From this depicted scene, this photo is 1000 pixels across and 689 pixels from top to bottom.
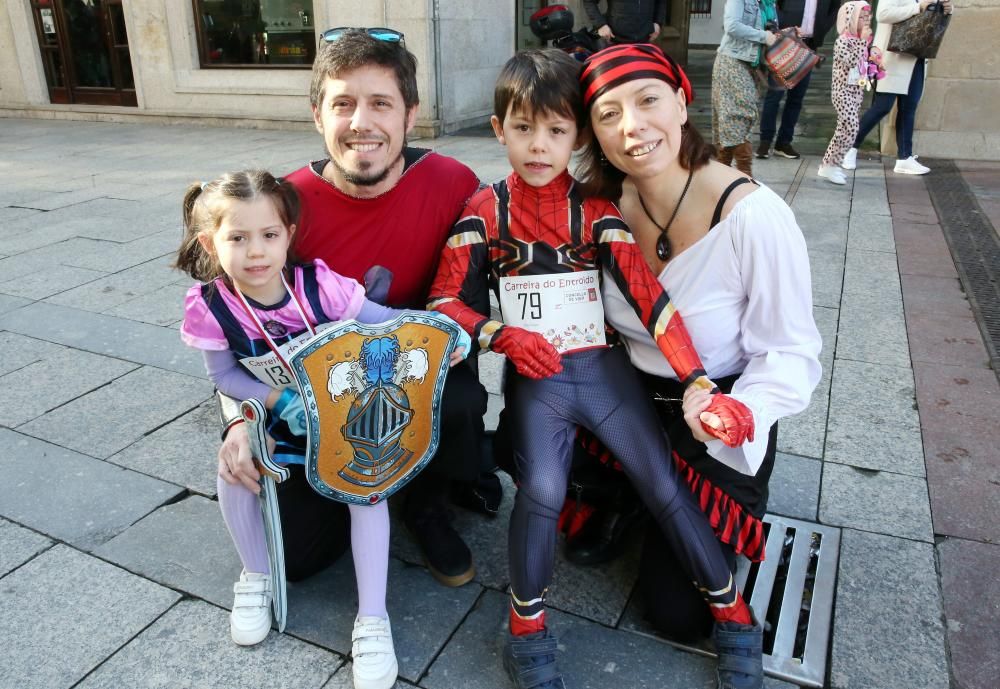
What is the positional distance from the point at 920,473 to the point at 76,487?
2884 mm

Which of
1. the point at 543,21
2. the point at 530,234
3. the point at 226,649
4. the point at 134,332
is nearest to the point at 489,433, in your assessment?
the point at 530,234

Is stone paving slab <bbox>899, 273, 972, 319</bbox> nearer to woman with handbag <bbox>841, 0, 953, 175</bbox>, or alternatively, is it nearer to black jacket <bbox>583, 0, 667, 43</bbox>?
woman with handbag <bbox>841, 0, 953, 175</bbox>

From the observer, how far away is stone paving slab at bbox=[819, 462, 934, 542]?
7.86 feet

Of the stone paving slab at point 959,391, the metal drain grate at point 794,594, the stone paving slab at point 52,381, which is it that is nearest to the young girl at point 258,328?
the metal drain grate at point 794,594

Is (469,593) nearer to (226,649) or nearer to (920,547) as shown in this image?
(226,649)

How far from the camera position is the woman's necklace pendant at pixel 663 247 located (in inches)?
83.7

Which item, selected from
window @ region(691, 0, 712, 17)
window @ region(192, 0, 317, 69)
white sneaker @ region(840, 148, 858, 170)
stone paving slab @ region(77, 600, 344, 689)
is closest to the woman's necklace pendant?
stone paving slab @ region(77, 600, 344, 689)

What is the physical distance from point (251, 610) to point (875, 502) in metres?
1.93

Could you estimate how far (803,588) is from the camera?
7.15 feet

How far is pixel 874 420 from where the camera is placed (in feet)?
9.87

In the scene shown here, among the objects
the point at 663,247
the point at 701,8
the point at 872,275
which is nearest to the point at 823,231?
the point at 872,275

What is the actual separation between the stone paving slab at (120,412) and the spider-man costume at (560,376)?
1.55m

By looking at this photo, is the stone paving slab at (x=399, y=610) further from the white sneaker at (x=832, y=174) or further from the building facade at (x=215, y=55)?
the building facade at (x=215, y=55)

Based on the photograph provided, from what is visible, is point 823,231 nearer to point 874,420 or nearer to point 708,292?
point 874,420
